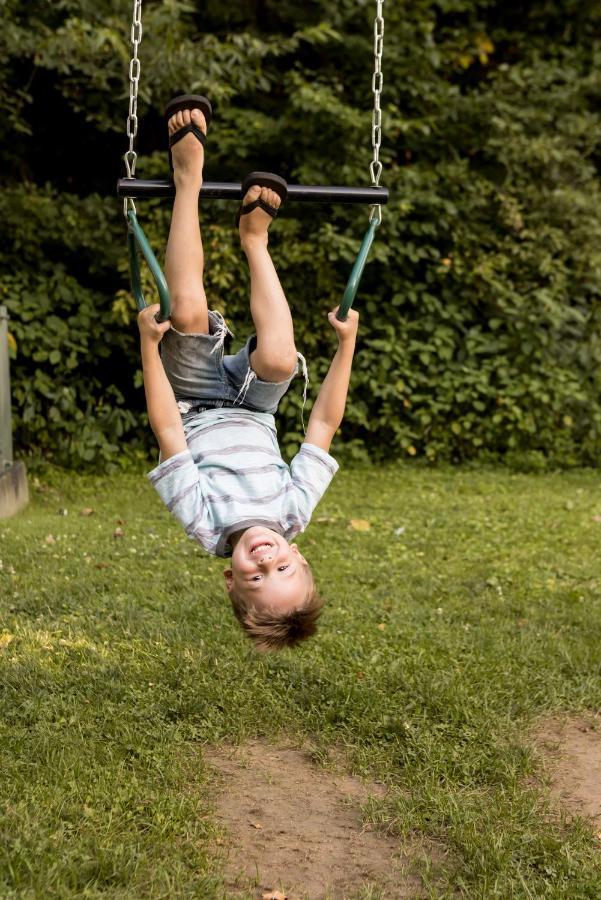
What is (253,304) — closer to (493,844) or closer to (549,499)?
(493,844)

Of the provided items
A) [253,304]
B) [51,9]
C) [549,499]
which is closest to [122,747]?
[253,304]

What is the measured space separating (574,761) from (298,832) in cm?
104

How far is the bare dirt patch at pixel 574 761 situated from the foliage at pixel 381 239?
184 inches

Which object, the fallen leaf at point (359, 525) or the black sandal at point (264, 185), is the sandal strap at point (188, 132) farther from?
the fallen leaf at point (359, 525)

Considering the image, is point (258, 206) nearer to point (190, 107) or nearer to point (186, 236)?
point (186, 236)

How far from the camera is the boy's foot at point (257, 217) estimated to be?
3160mm

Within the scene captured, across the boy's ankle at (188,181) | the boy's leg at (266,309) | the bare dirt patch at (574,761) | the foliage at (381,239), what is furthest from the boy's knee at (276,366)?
the foliage at (381,239)

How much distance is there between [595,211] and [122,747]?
666 centimetres

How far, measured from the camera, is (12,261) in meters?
8.12

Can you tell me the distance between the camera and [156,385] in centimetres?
287

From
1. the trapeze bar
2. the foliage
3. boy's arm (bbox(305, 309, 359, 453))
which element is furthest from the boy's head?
the foliage

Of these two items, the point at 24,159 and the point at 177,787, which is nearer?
the point at 177,787

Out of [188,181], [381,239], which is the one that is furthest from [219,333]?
[381,239]

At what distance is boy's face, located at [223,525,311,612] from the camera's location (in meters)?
3.01
